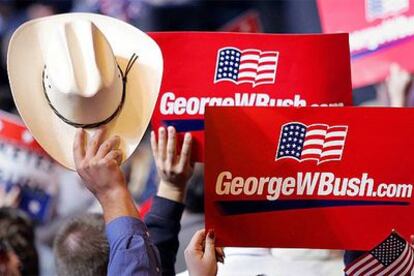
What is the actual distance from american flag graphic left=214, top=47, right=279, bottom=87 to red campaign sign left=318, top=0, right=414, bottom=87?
2.51 feet

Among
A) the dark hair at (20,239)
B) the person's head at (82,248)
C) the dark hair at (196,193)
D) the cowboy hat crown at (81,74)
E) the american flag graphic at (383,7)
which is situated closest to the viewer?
the cowboy hat crown at (81,74)

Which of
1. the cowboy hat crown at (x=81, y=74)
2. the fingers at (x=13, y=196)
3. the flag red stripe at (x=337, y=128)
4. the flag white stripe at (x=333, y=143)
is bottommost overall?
the fingers at (x=13, y=196)

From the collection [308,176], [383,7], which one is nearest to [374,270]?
[308,176]

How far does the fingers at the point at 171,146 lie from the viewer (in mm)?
2174

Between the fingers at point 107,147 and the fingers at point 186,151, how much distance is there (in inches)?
12.6

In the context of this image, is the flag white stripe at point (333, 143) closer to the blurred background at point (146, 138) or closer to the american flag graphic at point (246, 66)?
the american flag graphic at point (246, 66)

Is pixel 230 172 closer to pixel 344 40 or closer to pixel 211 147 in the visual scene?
pixel 211 147

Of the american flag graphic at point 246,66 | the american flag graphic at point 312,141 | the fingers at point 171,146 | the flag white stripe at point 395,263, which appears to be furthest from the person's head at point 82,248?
the flag white stripe at point 395,263

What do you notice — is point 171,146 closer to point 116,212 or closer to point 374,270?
point 116,212

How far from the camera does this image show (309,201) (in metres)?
1.93

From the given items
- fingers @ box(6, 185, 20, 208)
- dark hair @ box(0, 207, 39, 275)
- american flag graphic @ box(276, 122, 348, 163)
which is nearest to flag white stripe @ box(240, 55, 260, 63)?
american flag graphic @ box(276, 122, 348, 163)

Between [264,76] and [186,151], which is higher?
[264,76]

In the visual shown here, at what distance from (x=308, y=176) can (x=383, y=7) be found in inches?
41.7

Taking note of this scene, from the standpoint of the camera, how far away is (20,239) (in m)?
2.73
